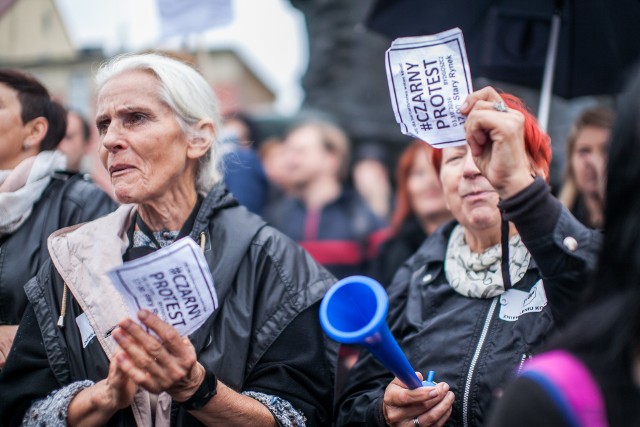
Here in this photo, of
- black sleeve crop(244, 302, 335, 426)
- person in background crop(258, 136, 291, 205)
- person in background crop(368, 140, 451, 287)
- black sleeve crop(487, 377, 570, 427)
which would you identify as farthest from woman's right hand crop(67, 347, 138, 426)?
person in background crop(258, 136, 291, 205)

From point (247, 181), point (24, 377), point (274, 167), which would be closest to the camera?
point (24, 377)

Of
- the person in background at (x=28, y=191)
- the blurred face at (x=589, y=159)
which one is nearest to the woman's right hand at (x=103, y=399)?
the person in background at (x=28, y=191)

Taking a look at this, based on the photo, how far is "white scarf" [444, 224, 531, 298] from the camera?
2.58m

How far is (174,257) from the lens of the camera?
215cm

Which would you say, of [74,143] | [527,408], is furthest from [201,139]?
[74,143]

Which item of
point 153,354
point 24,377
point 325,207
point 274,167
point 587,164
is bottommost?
point 274,167

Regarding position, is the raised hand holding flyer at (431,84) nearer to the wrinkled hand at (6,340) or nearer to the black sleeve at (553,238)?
the black sleeve at (553,238)

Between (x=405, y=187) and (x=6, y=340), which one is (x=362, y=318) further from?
(x=405, y=187)

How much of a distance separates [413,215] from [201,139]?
2195mm

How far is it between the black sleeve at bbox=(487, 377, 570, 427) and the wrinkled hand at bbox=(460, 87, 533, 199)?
0.71 m

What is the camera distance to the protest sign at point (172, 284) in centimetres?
213

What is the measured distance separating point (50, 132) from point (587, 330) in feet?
8.83

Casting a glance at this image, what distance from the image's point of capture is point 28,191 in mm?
3154

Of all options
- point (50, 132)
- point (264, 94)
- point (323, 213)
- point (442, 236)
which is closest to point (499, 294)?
point (442, 236)
